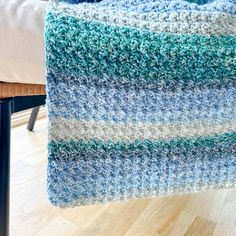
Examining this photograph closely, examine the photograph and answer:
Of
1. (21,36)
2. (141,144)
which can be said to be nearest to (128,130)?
(141,144)

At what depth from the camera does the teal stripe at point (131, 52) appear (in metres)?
0.32

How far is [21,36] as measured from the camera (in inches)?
14.9

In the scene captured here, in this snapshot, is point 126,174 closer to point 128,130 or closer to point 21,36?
point 128,130

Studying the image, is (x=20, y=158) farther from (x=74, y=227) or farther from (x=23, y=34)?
(x=23, y=34)

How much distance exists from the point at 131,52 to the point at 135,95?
0.05m

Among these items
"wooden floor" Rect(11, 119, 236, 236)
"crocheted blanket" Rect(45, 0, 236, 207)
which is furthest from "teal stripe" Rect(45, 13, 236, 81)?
"wooden floor" Rect(11, 119, 236, 236)

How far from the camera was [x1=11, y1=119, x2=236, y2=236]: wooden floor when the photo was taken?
74cm

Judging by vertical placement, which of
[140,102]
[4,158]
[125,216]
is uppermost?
[140,102]

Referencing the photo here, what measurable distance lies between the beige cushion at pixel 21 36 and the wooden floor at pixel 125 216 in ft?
1.59

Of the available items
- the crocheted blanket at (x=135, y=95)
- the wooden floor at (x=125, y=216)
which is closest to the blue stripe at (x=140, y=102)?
the crocheted blanket at (x=135, y=95)

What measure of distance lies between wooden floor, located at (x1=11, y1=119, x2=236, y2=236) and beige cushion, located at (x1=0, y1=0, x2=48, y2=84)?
19.0 inches

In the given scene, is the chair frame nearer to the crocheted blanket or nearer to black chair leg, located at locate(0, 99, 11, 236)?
black chair leg, located at locate(0, 99, 11, 236)

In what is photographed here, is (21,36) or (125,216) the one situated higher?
(21,36)

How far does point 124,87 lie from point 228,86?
14cm
